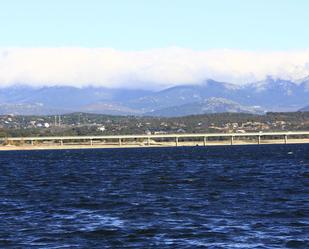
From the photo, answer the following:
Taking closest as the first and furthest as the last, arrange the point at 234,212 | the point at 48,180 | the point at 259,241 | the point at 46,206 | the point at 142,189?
1. the point at 259,241
2. the point at 234,212
3. the point at 46,206
4. the point at 142,189
5. the point at 48,180

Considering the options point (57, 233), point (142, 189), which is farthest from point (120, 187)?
point (57, 233)

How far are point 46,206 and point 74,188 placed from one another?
60.9 ft

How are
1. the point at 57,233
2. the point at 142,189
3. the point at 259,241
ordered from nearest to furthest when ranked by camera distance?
the point at 259,241
the point at 57,233
the point at 142,189

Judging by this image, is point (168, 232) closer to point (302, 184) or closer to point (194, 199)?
point (194, 199)

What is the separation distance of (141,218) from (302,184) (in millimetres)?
30826

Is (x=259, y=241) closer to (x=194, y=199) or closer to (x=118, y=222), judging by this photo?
(x=118, y=222)

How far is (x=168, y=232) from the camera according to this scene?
4559cm

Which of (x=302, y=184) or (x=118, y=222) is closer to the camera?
(x=118, y=222)

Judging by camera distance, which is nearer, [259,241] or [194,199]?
[259,241]

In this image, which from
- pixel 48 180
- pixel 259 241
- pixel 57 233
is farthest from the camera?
pixel 48 180

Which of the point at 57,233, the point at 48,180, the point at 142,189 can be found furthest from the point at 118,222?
the point at 48,180

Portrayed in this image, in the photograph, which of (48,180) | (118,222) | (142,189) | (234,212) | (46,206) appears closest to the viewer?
(118,222)

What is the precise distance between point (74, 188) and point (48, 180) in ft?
54.5

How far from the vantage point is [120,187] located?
258 ft
